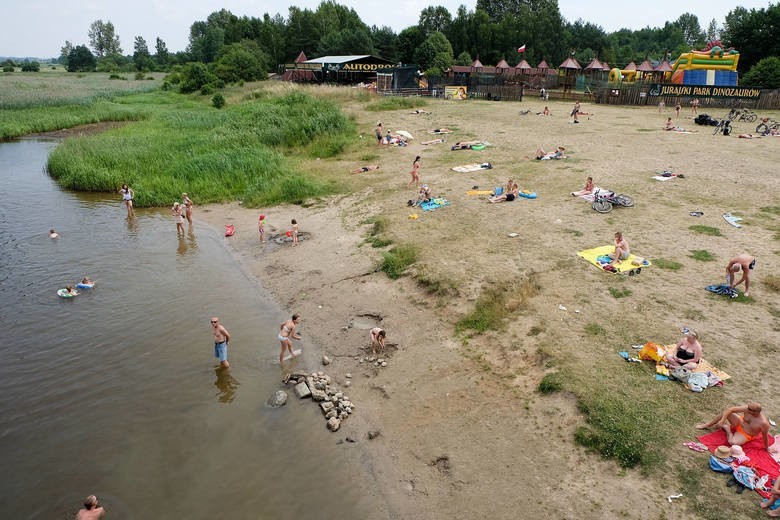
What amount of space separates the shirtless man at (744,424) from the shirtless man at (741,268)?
5.54 meters

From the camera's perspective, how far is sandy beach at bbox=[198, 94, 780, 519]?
8086 mm

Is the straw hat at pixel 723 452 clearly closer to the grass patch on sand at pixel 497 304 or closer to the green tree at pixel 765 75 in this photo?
the grass patch on sand at pixel 497 304

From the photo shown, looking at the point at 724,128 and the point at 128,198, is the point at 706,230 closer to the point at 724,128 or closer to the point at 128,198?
the point at 724,128

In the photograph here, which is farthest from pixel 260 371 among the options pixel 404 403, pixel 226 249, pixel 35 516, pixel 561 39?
pixel 561 39

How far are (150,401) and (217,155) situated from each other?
20.1 meters

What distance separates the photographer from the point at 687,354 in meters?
9.75

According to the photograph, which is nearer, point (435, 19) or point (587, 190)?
point (587, 190)

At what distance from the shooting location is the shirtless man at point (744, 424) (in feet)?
25.6

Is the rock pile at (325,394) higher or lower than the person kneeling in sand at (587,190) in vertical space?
lower

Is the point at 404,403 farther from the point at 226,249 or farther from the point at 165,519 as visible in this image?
the point at 226,249

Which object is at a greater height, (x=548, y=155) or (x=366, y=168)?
(x=548, y=155)

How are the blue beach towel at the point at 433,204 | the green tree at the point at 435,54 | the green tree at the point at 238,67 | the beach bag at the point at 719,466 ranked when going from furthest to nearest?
the green tree at the point at 238,67, the green tree at the point at 435,54, the blue beach towel at the point at 433,204, the beach bag at the point at 719,466

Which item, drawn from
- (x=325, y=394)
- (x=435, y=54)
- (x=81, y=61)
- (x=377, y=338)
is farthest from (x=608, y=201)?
(x=81, y=61)

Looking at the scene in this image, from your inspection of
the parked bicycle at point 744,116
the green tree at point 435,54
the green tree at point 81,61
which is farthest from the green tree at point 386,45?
the green tree at point 81,61
